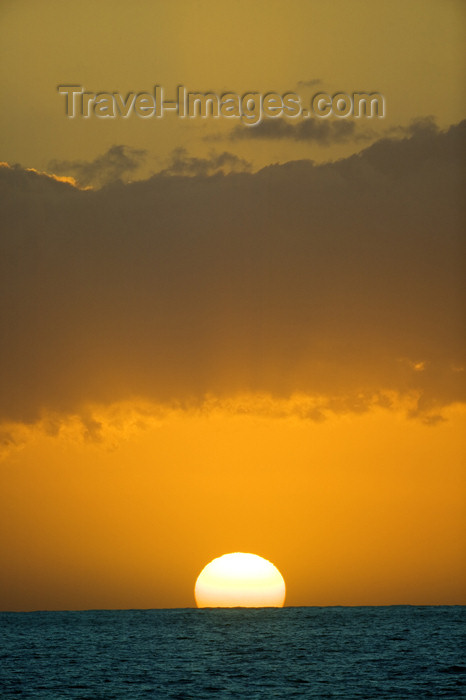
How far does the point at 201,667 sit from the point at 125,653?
12909mm

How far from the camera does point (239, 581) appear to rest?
127562 mm

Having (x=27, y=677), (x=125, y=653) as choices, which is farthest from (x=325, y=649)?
(x=27, y=677)

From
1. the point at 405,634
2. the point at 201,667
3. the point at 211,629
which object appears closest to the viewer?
the point at 201,667

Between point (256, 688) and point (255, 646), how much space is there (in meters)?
29.5

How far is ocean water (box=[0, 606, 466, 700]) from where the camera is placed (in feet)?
167

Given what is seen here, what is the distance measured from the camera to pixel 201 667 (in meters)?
64.4

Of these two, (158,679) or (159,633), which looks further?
(159,633)

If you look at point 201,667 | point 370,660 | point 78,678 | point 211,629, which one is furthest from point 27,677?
point 211,629

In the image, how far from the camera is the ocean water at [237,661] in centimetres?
5078

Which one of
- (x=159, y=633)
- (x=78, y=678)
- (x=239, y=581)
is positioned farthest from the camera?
(x=239, y=581)

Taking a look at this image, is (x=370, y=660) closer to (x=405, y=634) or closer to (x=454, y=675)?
(x=454, y=675)

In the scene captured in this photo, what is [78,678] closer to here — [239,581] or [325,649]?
[325,649]

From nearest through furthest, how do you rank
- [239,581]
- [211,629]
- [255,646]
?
[255,646], [211,629], [239,581]

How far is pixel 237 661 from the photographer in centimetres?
6806
